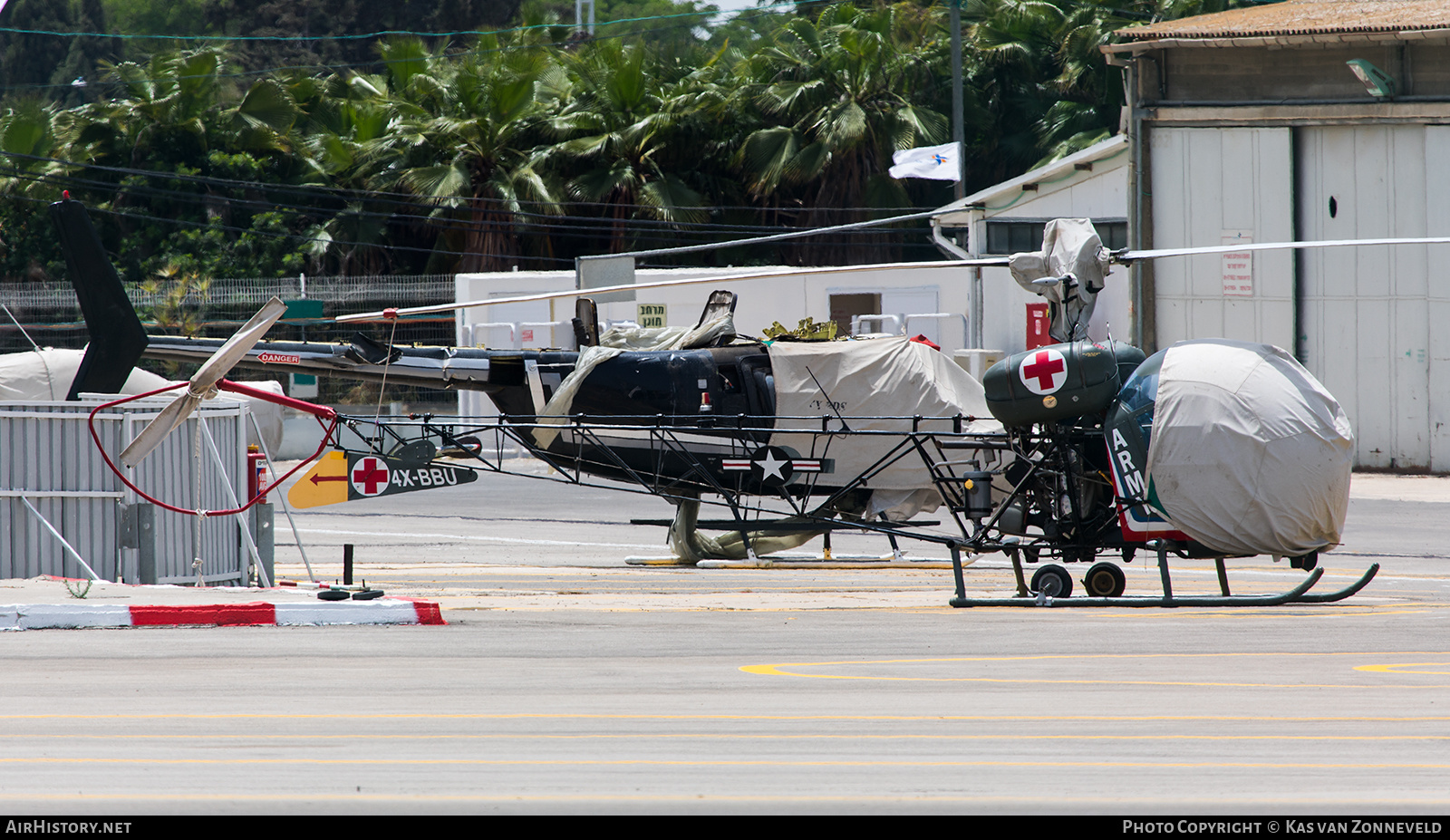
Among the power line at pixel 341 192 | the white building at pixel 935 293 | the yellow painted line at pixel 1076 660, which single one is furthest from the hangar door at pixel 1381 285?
the yellow painted line at pixel 1076 660

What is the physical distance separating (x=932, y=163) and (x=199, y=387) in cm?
2482

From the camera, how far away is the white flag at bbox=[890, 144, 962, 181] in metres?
33.2

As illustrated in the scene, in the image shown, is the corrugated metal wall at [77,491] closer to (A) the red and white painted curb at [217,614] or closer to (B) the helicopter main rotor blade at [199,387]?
(B) the helicopter main rotor blade at [199,387]

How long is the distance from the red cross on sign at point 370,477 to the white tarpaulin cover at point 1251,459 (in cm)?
742

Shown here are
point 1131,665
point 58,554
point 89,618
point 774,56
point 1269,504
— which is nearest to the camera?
point 1131,665

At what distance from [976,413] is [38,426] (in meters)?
9.01

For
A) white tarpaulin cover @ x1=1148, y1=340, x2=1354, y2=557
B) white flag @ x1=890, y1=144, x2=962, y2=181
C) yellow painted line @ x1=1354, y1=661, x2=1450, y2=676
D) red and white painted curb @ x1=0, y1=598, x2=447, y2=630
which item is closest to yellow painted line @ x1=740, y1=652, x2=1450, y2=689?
yellow painted line @ x1=1354, y1=661, x2=1450, y2=676

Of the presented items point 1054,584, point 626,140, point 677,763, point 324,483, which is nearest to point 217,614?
point 324,483

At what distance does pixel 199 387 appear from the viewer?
1092cm

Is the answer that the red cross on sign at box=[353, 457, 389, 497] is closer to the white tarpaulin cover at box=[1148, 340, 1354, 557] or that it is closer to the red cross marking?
the red cross marking

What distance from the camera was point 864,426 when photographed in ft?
48.0

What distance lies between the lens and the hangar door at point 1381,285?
23656 millimetres
